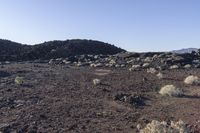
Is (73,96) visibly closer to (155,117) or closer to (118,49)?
(155,117)

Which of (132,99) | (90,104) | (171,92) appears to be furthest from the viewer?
(171,92)

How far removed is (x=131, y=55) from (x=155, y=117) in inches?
1664

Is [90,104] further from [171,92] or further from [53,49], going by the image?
[53,49]

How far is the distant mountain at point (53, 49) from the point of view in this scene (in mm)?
76625

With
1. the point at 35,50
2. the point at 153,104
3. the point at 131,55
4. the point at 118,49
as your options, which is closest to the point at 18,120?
the point at 153,104

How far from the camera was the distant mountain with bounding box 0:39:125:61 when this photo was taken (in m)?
76.6

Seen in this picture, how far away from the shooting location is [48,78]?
3769 centimetres

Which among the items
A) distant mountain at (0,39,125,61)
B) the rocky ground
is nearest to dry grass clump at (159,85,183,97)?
the rocky ground

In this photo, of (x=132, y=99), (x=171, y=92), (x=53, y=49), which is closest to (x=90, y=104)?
(x=132, y=99)

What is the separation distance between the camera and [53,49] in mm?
81375

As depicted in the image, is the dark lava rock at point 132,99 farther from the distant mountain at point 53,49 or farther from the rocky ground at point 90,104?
the distant mountain at point 53,49

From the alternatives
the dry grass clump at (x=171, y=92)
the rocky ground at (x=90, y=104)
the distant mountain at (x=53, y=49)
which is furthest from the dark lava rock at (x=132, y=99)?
the distant mountain at (x=53, y=49)

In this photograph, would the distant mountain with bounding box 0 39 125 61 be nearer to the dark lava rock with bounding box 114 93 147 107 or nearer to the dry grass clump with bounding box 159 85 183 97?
the dry grass clump with bounding box 159 85 183 97

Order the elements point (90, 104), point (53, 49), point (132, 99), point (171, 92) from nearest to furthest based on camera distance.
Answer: point (90, 104), point (132, 99), point (171, 92), point (53, 49)
